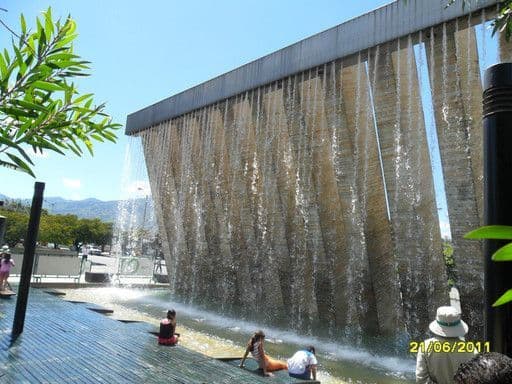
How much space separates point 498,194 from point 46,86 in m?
2.07

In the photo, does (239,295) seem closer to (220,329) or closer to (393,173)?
(220,329)

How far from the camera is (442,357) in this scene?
309cm

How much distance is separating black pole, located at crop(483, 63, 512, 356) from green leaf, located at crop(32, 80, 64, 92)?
2.00m

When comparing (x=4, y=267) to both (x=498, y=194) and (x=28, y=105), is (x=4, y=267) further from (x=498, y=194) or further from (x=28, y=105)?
(x=498, y=194)

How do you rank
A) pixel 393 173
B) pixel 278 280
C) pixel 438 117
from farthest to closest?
1. pixel 278 280
2. pixel 393 173
3. pixel 438 117

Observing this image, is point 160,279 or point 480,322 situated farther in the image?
point 160,279

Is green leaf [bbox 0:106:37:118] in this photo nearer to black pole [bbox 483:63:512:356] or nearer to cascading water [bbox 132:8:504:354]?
black pole [bbox 483:63:512:356]

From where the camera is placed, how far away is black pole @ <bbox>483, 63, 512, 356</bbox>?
203 centimetres

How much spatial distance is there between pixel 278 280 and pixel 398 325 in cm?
467

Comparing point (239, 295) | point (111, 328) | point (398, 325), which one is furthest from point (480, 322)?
point (239, 295)

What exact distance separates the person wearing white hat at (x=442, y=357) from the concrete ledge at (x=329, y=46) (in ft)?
24.0

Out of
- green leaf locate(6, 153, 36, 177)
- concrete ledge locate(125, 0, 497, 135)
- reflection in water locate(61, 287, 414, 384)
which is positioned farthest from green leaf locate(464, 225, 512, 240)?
concrete ledge locate(125, 0, 497, 135)

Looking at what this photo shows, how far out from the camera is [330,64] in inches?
534

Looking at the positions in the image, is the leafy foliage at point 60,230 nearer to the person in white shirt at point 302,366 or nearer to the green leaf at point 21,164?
the person in white shirt at point 302,366
